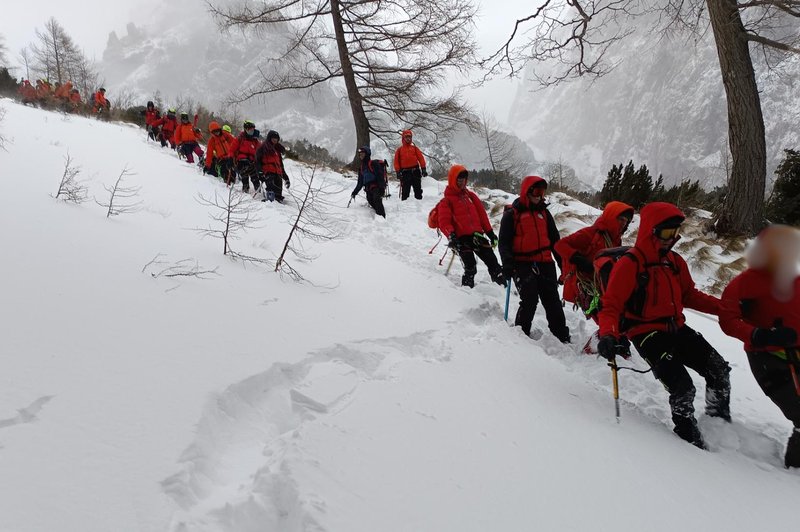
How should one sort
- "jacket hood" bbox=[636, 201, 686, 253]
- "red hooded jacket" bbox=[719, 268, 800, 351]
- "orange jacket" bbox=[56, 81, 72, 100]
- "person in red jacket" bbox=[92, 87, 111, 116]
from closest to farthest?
"red hooded jacket" bbox=[719, 268, 800, 351] < "jacket hood" bbox=[636, 201, 686, 253] < "orange jacket" bbox=[56, 81, 72, 100] < "person in red jacket" bbox=[92, 87, 111, 116]

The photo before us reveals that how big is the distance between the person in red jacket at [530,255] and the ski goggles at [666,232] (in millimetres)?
1379

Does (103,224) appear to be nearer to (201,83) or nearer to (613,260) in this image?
(613,260)

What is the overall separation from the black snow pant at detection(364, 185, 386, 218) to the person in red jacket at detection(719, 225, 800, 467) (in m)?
6.52

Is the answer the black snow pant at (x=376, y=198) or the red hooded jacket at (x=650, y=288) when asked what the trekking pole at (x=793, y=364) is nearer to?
the red hooded jacket at (x=650, y=288)

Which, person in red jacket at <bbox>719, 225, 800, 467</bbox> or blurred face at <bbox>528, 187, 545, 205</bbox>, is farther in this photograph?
blurred face at <bbox>528, 187, 545, 205</bbox>

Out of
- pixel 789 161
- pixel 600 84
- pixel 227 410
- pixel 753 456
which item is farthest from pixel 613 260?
pixel 600 84

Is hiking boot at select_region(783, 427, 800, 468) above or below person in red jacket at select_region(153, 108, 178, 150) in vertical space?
below

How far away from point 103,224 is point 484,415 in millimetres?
3761

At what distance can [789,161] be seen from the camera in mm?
10961

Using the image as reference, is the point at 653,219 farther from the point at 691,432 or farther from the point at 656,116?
the point at 656,116

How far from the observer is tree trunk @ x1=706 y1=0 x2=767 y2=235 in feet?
21.7

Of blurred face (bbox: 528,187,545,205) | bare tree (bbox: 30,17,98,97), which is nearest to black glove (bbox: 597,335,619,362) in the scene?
blurred face (bbox: 528,187,545,205)

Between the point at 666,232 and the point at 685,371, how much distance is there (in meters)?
1.04

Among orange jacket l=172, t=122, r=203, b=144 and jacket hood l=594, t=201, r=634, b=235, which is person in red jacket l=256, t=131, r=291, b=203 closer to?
orange jacket l=172, t=122, r=203, b=144
